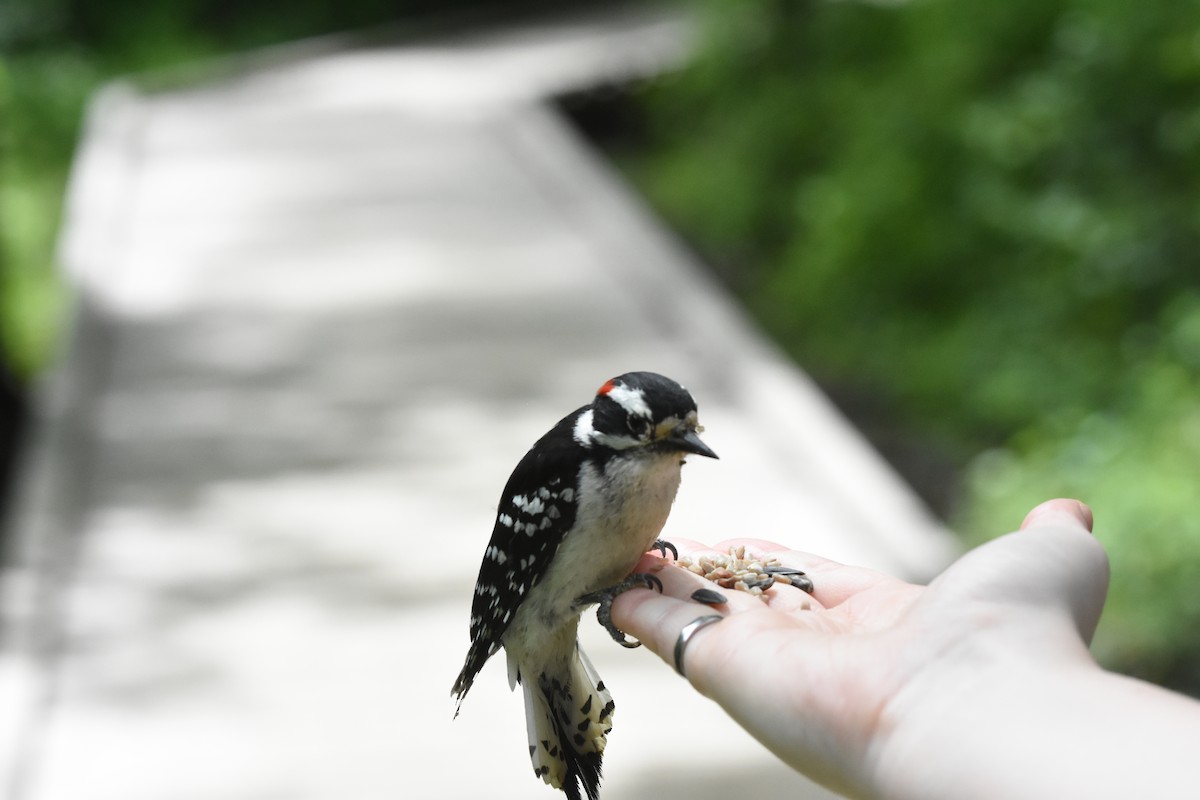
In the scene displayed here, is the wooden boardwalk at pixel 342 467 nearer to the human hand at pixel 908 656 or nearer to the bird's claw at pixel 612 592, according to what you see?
the bird's claw at pixel 612 592

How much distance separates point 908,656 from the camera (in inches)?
88.5

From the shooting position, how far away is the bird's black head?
2.54 m

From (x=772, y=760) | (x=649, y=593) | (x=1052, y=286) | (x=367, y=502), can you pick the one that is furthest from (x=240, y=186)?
(x=649, y=593)

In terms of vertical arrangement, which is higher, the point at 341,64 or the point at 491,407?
the point at 341,64

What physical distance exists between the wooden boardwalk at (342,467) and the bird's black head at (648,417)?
2.42 meters

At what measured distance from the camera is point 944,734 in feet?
6.97

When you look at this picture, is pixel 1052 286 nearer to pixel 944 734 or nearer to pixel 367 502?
pixel 367 502

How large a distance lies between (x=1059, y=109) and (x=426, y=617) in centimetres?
445

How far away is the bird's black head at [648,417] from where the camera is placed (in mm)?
2537

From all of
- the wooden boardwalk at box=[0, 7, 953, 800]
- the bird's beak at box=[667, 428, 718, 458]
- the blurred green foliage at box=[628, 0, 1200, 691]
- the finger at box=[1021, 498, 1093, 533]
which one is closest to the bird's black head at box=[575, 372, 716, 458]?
the bird's beak at box=[667, 428, 718, 458]

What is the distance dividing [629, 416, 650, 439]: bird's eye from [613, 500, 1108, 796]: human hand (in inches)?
14.4

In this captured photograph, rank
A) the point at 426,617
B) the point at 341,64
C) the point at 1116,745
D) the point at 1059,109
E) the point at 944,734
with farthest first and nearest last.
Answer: the point at 341,64 < the point at 1059,109 < the point at 426,617 < the point at 944,734 < the point at 1116,745

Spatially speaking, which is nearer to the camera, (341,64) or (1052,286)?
(1052,286)

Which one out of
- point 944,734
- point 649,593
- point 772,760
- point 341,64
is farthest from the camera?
point 341,64
